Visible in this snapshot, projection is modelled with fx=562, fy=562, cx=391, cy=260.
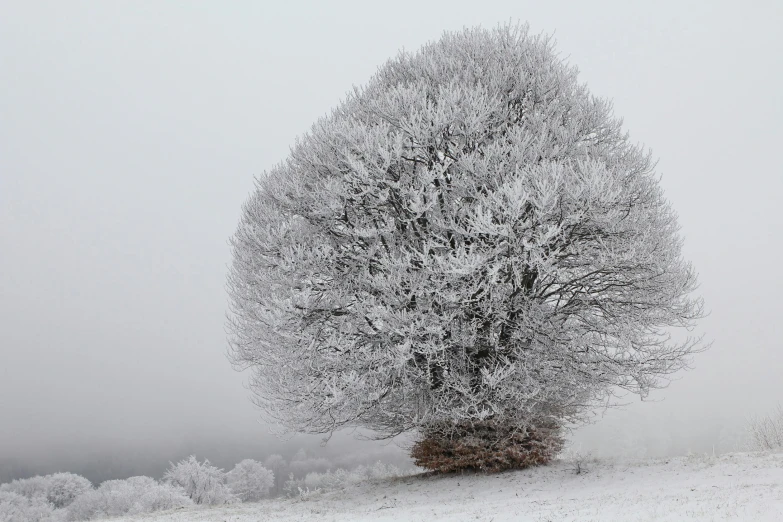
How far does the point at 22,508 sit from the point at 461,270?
3414 centimetres

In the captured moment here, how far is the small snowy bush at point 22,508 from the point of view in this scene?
28814 millimetres

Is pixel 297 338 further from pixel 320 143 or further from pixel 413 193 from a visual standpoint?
pixel 320 143

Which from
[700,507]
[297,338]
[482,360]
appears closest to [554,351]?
[482,360]

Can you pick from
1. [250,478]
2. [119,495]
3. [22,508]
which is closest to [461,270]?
[119,495]

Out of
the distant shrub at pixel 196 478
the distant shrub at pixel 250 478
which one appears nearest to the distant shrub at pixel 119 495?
the distant shrub at pixel 196 478

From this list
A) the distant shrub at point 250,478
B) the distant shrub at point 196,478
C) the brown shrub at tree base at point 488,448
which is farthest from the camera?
the distant shrub at point 250,478

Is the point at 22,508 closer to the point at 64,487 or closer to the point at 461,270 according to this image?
the point at 64,487

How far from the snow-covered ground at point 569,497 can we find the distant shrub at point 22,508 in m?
20.0

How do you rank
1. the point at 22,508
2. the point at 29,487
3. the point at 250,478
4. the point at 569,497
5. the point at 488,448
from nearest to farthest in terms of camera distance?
the point at 569,497
the point at 488,448
the point at 22,508
the point at 250,478
the point at 29,487

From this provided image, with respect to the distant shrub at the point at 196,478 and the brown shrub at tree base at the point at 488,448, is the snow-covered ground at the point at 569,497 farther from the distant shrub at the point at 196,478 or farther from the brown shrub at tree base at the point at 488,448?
the distant shrub at the point at 196,478

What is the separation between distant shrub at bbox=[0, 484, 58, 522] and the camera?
28837 mm

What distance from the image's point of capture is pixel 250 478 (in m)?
36.2

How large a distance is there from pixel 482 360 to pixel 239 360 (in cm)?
686

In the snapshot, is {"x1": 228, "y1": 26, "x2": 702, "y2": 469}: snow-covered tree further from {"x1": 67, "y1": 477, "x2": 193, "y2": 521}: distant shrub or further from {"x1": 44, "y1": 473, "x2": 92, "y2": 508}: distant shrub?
{"x1": 44, "y1": 473, "x2": 92, "y2": 508}: distant shrub
